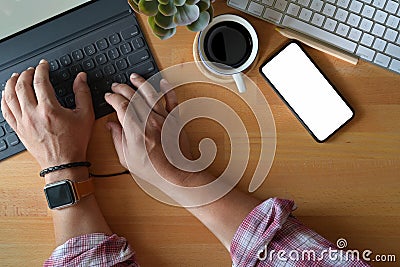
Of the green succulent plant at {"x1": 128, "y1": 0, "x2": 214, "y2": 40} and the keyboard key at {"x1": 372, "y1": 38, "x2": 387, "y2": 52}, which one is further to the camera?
the keyboard key at {"x1": 372, "y1": 38, "x2": 387, "y2": 52}

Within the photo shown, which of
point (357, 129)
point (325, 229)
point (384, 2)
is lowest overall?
point (325, 229)

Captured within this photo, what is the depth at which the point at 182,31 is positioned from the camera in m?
0.88

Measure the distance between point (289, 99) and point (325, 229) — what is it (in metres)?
Result: 0.21

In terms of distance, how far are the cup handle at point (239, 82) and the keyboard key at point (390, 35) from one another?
0.23 m

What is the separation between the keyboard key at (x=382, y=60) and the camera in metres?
0.85

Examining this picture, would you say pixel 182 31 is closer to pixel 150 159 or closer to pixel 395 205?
pixel 150 159

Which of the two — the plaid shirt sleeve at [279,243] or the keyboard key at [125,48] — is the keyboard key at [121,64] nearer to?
the keyboard key at [125,48]

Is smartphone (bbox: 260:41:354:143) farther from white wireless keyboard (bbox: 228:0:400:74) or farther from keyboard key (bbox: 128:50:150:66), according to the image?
keyboard key (bbox: 128:50:150:66)

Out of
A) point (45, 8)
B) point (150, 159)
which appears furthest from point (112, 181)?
point (45, 8)

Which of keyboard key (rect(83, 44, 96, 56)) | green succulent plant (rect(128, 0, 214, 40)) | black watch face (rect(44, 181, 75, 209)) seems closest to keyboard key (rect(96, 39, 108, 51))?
keyboard key (rect(83, 44, 96, 56))

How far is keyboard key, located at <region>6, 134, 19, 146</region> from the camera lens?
0.86 meters

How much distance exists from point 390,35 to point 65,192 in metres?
0.55

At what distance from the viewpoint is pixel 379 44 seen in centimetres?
85

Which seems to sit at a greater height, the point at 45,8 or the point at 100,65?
the point at 45,8
